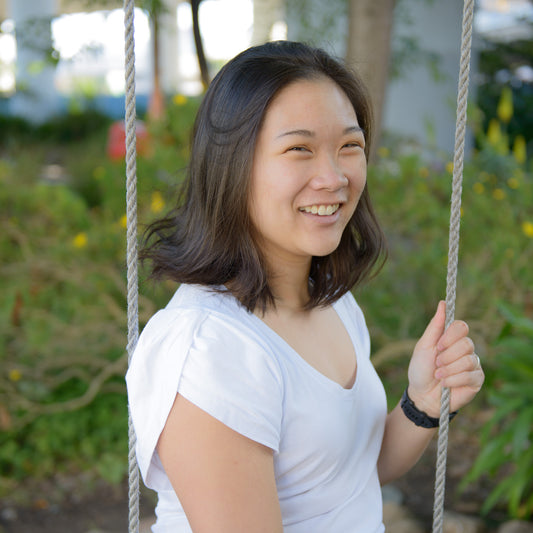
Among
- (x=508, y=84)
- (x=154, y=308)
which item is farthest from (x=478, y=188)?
(x=508, y=84)

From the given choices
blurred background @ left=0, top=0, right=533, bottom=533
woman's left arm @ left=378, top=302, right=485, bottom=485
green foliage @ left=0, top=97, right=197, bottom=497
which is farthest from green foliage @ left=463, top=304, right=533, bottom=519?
green foliage @ left=0, top=97, right=197, bottom=497

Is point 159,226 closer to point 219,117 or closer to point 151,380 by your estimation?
point 219,117

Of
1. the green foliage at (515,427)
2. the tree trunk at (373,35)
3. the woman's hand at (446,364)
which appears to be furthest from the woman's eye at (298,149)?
the tree trunk at (373,35)

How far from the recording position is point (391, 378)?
324 centimetres

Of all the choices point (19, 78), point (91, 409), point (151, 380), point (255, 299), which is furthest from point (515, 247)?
point (19, 78)

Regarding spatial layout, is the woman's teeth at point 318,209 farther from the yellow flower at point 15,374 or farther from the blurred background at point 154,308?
the yellow flower at point 15,374

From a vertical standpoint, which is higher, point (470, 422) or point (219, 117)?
point (219, 117)

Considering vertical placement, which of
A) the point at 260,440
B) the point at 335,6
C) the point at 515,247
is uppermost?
the point at 335,6

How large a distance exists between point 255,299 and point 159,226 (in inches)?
13.3

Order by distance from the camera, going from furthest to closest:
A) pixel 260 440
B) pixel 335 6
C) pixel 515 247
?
1. pixel 335 6
2. pixel 515 247
3. pixel 260 440

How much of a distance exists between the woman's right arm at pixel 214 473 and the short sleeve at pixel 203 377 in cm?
2

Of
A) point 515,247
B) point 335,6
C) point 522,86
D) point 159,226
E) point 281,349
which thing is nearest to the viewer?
point 281,349

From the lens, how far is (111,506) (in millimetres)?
2779

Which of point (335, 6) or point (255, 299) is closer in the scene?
point (255, 299)
